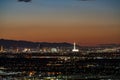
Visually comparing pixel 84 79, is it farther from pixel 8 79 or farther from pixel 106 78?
pixel 8 79

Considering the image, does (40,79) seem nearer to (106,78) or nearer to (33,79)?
(33,79)

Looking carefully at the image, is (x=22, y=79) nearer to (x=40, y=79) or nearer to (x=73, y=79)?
(x=40, y=79)

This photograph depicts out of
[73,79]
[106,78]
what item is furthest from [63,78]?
[106,78]

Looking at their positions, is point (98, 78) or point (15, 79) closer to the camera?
point (15, 79)

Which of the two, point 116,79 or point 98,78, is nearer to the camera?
point 116,79

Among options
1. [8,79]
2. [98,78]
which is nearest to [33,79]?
[8,79]

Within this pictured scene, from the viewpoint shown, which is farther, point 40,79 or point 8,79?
point 40,79
